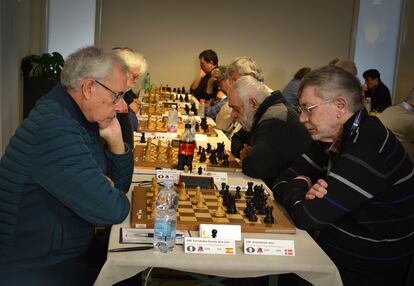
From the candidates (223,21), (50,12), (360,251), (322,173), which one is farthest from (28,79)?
(360,251)

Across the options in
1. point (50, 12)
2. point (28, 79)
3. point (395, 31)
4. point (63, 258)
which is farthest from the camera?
point (395, 31)

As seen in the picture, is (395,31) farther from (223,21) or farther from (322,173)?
(322,173)

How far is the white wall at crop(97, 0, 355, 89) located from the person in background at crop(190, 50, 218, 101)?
67cm

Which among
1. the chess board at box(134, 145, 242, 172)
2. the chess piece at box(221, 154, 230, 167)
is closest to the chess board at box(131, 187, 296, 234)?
the chess board at box(134, 145, 242, 172)

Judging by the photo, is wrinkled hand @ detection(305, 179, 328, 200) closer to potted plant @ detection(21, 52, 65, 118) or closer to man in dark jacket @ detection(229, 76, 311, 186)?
man in dark jacket @ detection(229, 76, 311, 186)

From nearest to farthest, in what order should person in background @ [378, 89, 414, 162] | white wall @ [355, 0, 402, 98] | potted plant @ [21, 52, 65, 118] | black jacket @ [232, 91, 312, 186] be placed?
1. black jacket @ [232, 91, 312, 186]
2. person in background @ [378, 89, 414, 162]
3. potted plant @ [21, 52, 65, 118]
4. white wall @ [355, 0, 402, 98]

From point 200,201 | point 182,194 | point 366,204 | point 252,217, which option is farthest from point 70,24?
point 366,204

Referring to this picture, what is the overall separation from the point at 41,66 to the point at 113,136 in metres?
5.63

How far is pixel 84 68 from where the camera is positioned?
2.38 meters

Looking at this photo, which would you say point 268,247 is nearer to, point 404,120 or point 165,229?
point 165,229

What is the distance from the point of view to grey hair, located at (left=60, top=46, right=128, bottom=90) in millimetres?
2375

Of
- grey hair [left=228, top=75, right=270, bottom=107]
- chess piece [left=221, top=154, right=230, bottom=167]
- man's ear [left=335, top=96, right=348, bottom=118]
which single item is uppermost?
man's ear [left=335, top=96, right=348, bottom=118]

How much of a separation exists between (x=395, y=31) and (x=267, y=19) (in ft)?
7.09

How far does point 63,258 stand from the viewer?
231 cm
